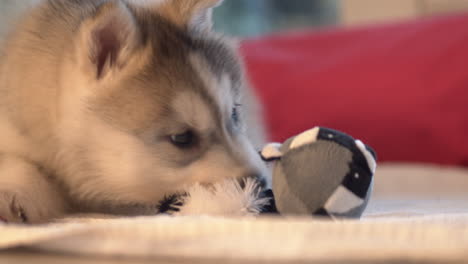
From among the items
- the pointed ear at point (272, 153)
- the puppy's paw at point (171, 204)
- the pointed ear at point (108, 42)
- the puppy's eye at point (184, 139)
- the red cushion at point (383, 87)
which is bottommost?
the red cushion at point (383, 87)

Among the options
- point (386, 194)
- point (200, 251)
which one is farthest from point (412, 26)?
point (200, 251)

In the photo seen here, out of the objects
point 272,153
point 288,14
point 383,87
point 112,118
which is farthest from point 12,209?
point 288,14

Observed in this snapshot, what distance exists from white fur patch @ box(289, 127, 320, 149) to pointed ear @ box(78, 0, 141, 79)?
405 mm

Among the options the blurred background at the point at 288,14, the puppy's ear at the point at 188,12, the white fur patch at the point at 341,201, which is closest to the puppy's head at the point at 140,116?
the puppy's ear at the point at 188,12

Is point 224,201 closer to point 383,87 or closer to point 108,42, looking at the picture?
point 108,42

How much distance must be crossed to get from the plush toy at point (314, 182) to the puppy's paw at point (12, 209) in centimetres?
30

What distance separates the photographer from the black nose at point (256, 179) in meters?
1.00

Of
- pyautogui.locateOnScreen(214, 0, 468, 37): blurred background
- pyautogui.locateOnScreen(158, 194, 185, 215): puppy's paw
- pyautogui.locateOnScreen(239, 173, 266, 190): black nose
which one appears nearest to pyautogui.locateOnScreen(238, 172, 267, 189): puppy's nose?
pyautogui.locateOnScreen(239, 173, 266, 190): black nose

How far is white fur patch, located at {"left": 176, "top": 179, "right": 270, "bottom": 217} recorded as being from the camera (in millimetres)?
895

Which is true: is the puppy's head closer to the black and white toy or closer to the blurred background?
the black and white toy

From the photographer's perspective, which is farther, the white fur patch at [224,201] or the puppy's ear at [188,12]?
the puppy's ear at [188,12]

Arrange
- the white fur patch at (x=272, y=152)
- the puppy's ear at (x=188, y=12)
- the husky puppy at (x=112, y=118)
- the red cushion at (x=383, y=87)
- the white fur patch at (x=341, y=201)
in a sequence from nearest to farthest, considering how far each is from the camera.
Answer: the white fur patch at (x=341, y=201)
the white fur patch at (x=272, y=152)
the husky puppy at (x=112, y=118)
the puppy's ear at (x=188, y=12)
the red cushion at (x=383, y=87)

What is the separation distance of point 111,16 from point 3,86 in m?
0.33

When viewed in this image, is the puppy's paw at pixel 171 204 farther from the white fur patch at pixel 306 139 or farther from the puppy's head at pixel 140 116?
the white fur patch at pixel 306 139
